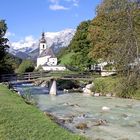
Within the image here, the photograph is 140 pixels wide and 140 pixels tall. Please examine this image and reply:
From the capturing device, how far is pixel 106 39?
59.0 metres

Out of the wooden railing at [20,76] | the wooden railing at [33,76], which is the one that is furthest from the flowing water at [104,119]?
the wooden railing at [33,76]

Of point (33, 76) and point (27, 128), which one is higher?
point (33, 76)

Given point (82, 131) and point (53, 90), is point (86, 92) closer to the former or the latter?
point (53, 90)

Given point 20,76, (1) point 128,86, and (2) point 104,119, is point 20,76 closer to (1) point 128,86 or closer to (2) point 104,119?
(1) point 128,86

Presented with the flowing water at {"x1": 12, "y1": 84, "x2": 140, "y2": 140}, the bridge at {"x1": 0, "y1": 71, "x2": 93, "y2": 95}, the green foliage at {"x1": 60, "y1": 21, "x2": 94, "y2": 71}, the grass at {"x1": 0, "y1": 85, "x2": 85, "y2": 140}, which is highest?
the green foliage at {"x1": 60, "y1": 21, "x2": 94, "y2": 71}

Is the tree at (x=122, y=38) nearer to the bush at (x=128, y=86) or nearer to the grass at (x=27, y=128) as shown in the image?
the bush at (x=128, y=86)

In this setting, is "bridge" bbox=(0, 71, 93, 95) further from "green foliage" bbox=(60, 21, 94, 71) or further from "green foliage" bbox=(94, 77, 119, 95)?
"green foliage" bbox=(60, 21, 94, 71)

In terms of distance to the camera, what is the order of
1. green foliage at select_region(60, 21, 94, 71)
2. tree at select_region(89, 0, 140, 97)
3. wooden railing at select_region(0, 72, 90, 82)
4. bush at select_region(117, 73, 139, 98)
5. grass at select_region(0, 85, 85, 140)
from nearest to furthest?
grass at select_region(0, 85, 85, 140) → bush at select_region(117, 73, 139, 98) → tree at select_region(89, 0, 140, 97) → wooden railing at select_region(0, 72, 90, 82) → green foliage at select_region(60, 21, 94, 71)

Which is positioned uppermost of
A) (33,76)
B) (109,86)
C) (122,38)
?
(122,38)

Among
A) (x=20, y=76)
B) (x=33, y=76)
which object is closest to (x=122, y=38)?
(x=33, y=76)

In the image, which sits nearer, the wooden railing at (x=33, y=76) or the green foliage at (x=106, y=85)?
the green foliage at (x=106, y=85)

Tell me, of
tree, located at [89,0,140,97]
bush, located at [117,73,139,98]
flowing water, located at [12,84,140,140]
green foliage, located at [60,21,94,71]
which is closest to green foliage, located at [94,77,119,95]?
tree, located at [89,0,140,97]

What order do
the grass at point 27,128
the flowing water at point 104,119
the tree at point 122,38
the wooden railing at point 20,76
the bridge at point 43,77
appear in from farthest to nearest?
the bridge at point 43,77 → the wooden railing at point 20,76 → the tree at point 122,38 → the flowing water at point 104,119 → the grass at point 27,128

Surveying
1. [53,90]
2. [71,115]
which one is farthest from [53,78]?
[71,115]
